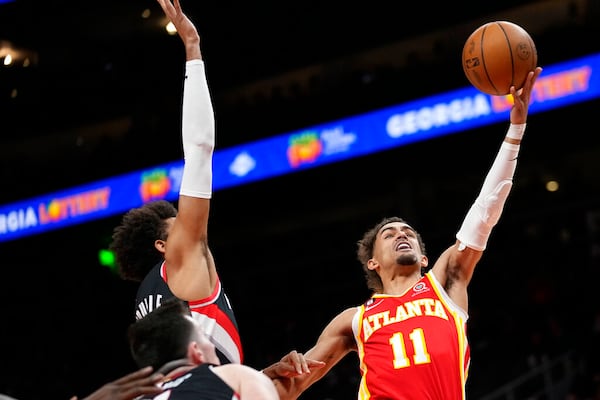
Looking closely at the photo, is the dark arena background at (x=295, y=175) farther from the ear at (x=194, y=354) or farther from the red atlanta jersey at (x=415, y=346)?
the ear at (x=194, y=354)

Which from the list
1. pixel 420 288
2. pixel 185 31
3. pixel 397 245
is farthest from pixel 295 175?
pixel 185 31

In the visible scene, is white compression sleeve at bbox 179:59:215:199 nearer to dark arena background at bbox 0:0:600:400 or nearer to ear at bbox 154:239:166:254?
ear at bbox 154:239:166:254

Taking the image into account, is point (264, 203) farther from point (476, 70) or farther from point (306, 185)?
point (476, 70)

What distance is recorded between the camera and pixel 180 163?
1428 centimetres

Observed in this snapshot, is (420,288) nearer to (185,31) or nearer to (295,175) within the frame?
(185,31)

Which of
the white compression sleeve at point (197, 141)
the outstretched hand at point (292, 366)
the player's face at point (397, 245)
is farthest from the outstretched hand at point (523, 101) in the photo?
the white compression sleeve at point (197, 141)

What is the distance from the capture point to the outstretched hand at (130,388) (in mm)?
3018

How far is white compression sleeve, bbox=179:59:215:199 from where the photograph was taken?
3803mm

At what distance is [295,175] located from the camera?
1365 cm

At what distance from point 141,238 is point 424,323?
1.42 m

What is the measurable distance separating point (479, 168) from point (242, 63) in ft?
14.9

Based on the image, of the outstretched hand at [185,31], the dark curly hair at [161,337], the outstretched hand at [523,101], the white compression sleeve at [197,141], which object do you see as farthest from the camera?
the outstretched hand at [523,101]

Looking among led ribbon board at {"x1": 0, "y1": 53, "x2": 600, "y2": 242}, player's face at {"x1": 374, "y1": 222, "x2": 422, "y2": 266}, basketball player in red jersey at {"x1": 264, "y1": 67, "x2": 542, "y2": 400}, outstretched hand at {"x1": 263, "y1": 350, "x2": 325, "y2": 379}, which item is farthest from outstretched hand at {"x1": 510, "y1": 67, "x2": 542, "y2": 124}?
led ribbon board at {"x1": 0, "y1": 53, "x2": 600, "y2": 242}

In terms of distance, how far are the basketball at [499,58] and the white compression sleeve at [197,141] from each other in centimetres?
170
